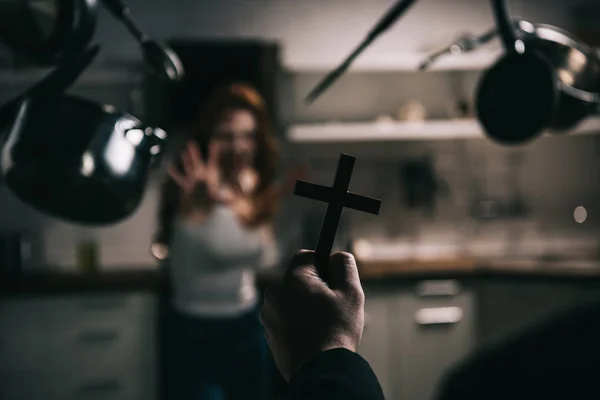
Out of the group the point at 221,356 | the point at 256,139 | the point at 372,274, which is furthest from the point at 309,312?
the point at 372,274

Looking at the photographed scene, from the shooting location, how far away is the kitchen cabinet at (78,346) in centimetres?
316

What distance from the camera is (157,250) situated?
3.54 meters

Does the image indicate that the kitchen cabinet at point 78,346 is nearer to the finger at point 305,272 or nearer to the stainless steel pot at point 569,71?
the stainless steel pot at point 569,71

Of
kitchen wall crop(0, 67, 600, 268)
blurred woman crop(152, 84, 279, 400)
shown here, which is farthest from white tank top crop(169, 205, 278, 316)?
kitchen wall crop(0, 67, 600, 268)

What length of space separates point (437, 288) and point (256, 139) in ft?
3.91

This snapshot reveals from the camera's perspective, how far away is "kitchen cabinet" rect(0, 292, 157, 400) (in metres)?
3.16

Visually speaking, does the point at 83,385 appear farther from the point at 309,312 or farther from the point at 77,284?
the point at 309,312

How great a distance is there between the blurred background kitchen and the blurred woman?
24.0 inches

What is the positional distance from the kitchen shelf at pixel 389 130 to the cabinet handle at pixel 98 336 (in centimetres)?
126

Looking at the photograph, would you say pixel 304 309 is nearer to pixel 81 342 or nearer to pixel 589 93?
pixel 589 93

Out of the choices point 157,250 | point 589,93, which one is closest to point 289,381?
point 589,93

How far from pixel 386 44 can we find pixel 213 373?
2.20 m

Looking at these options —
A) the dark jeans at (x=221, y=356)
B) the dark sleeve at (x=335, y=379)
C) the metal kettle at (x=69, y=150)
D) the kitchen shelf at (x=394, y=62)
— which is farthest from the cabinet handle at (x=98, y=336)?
the dark sleeve at (x=335, y=379)

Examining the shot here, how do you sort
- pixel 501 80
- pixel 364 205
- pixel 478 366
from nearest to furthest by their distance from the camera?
pixel 478 366 < pixel 364 205 < pixel 501 80
